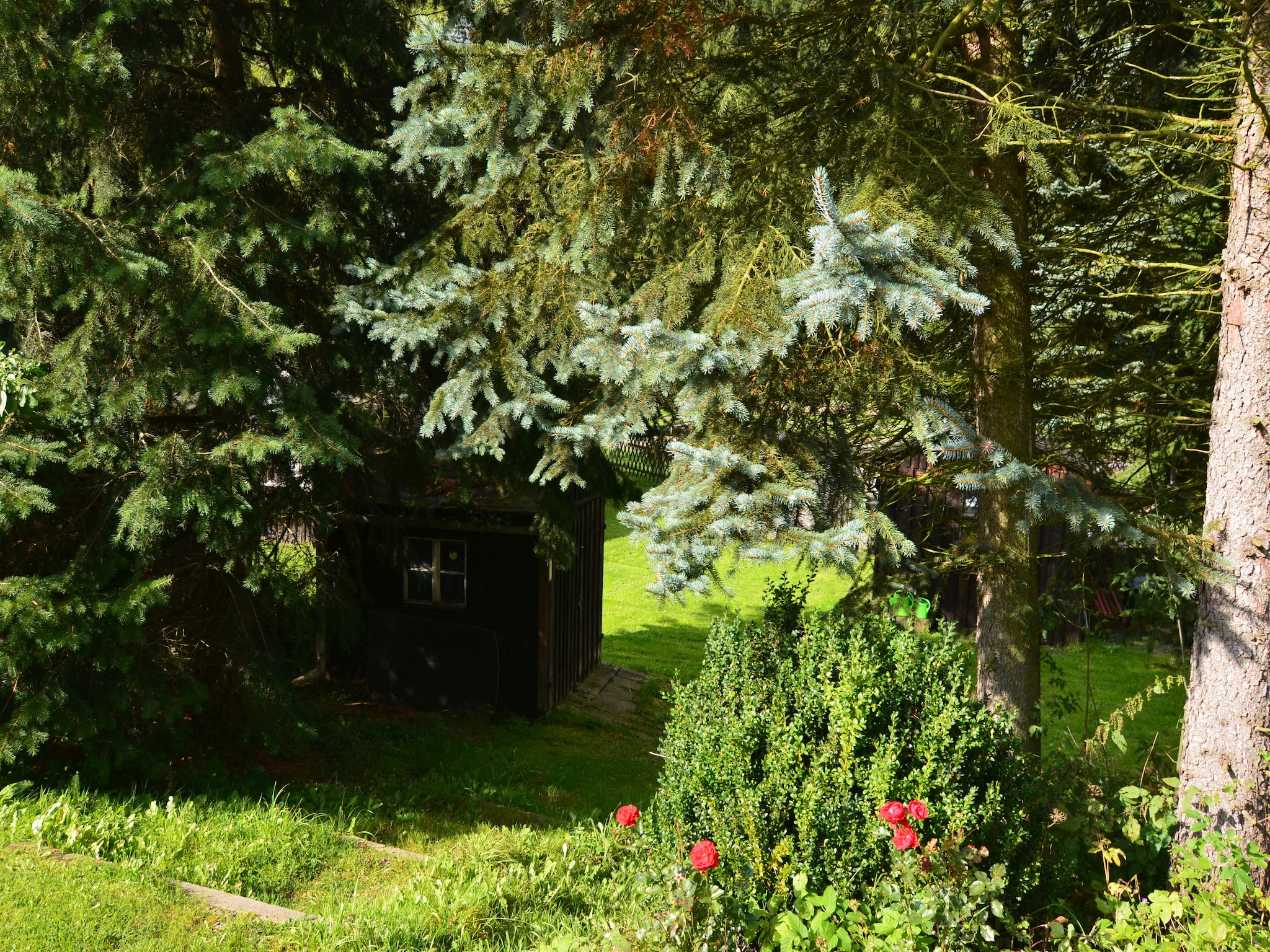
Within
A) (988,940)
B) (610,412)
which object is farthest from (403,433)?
(988,940)

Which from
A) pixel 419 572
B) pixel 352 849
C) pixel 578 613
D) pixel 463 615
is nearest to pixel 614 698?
pixel 578 613

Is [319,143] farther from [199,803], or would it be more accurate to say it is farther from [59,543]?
[199,803]

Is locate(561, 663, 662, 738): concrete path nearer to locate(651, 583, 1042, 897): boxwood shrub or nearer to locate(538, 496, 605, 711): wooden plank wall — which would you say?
locate(538, 496, 605, 711): wooden plank wall

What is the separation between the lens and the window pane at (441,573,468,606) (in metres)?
10.7

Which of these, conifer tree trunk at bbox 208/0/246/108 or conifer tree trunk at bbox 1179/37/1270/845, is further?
conifer tree trunk at bbox 208/0/246/108

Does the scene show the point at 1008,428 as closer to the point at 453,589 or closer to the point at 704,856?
the point at 704,856

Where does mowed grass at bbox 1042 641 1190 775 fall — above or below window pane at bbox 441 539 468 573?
below

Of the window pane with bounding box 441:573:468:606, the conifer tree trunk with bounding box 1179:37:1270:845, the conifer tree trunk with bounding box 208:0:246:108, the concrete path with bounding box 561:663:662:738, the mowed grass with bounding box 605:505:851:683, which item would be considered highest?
the conifer tree trunk with bounding box 208:0:246:108

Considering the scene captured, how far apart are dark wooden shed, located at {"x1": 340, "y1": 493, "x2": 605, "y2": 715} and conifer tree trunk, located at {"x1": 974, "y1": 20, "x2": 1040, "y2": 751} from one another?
519 centimetres

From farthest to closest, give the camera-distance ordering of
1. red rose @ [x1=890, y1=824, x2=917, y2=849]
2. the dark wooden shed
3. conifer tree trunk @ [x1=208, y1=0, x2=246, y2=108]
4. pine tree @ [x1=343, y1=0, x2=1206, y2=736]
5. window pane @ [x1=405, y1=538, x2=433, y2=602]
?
window pane @ [x1=405, y1=538, x2=433, y2=602] < the dark wooden shed < conifer tree trunk @ [x1=208, y1=0, x2=246, y2=108] < pine tree @ [x1=343, y1=0, x2=1206, y2=736] < red rose @ [x1=890, y1=824, x2=917, y2=849]

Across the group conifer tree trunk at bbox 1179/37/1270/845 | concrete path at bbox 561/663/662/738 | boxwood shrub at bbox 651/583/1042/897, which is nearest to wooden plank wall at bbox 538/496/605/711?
concrete path at bbox 561/663/662/738

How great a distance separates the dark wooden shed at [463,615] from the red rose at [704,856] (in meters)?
6.66

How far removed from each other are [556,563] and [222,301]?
2.98 m

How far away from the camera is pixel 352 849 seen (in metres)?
5.54
